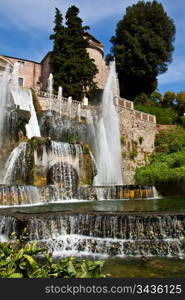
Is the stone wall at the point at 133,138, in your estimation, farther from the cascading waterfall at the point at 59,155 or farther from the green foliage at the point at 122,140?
the cascading waterfall at the point at 59,155

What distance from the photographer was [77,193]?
13680 mm

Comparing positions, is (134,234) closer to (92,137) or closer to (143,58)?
(92,137)

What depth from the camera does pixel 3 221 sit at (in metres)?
6.82

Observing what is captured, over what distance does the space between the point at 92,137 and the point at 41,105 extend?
4.95 meters

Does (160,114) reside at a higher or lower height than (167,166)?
higher

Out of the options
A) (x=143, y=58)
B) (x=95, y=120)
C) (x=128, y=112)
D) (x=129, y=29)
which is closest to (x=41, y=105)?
(x=95, y=120)

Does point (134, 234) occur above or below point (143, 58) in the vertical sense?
below

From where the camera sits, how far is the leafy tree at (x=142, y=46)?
111 feet

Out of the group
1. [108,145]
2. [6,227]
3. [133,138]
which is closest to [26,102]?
[108,145]

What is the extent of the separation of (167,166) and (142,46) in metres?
18.8

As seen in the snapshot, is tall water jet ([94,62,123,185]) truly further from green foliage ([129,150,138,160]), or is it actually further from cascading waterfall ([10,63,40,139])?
cascading waterfall ([10,63,40,139])

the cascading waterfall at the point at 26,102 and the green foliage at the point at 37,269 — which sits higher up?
the cascading waterfall at the point at 26,102

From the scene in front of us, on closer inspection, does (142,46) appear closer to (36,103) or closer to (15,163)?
(36,103)

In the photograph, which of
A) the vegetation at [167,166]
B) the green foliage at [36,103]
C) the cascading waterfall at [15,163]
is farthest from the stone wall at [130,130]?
the cascading waterfall at [15,163]
